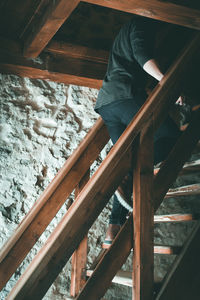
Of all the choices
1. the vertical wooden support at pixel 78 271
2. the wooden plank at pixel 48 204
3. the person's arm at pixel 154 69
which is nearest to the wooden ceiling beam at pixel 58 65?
the wooden plank at pixel 48 204

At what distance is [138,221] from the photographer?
5.31 ft

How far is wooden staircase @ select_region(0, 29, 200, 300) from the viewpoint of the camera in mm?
1369

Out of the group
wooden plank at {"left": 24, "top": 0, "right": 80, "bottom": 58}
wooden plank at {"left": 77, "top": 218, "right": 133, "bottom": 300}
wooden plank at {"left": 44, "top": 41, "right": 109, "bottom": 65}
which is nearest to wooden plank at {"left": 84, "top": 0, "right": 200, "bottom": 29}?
wooden plank at {"left": 24, "top": 0, "right": 80, "bottom": 58}

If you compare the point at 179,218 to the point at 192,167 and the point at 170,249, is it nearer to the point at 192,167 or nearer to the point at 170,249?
the point at 170,249

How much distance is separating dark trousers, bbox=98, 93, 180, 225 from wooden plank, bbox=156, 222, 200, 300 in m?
0.60

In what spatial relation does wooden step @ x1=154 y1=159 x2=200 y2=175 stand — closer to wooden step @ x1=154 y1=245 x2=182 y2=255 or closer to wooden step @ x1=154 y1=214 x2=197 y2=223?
wooden step @ x1=154 y1=214 x2=197 y2=223

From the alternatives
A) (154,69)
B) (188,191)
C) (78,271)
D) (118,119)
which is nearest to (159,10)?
(154,69)

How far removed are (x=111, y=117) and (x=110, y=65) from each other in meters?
0.38

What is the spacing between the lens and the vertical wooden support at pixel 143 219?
1558 millimetres

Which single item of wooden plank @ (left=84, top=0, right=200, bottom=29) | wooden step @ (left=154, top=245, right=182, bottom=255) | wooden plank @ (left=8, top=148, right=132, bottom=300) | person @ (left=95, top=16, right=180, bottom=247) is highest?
wooden plank @ (left=84, top=0, right=200, bottom=29)

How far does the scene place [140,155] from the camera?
170 cm

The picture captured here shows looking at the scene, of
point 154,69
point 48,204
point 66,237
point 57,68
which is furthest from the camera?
point 57,68

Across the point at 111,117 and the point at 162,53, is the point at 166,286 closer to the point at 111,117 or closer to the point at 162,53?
the point at 111,117

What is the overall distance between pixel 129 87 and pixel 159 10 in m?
0.55
